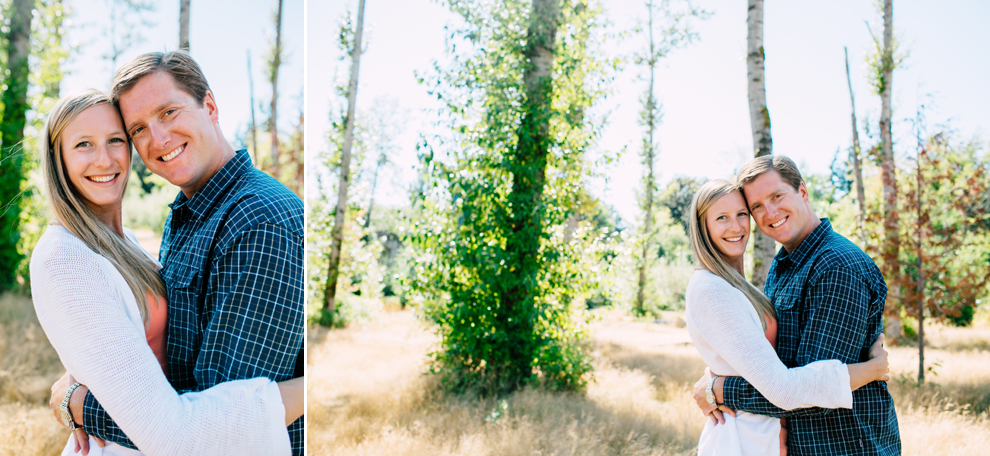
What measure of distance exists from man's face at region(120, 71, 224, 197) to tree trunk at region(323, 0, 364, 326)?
1074cm

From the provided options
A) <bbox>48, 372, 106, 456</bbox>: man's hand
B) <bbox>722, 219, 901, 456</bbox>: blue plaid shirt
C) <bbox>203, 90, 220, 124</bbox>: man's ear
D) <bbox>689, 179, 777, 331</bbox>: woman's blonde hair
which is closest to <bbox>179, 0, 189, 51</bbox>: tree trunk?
<bbox>203, 90, 220, 124</bbox>: man's ear

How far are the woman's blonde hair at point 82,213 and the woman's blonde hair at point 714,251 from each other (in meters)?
2.05

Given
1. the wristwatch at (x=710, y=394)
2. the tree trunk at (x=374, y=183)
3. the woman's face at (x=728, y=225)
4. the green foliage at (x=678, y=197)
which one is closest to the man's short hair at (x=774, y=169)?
the woman's face at (x=728, y=225)

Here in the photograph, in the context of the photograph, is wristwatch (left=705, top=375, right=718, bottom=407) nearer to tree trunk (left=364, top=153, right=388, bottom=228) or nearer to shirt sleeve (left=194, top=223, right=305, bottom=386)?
shirt sleeve (left=194, top=223, right=305, bottom=386)

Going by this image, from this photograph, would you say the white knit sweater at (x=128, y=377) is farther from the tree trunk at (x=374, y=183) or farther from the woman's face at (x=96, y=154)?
the tree trunk at (x=374, y=183)

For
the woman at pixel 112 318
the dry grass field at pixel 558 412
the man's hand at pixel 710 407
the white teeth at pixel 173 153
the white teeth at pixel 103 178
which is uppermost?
the white teeth at pixel 173 153

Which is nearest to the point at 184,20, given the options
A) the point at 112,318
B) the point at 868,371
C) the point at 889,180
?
the point at 112,318

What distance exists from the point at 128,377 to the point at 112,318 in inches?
6.3

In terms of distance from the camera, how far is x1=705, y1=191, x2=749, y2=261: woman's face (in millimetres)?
2287

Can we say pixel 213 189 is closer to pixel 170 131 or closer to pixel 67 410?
pixel 170 131

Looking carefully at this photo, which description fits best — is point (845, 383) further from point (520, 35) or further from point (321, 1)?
point (321, 1)

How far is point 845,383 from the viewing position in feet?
6.38

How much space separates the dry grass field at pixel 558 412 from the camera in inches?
185

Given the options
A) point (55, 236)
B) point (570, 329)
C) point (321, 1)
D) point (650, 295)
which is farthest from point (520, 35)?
point (650, 295)
